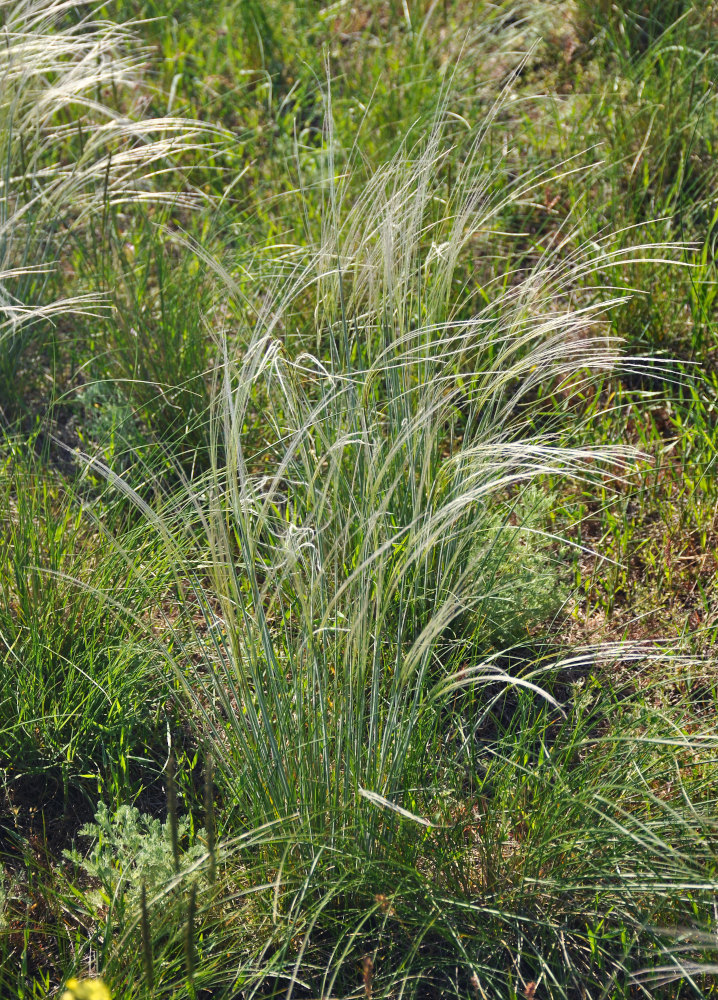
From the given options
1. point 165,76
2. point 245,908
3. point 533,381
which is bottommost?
point 245,908

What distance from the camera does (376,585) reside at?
1.41 metres

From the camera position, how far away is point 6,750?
165 centimetres

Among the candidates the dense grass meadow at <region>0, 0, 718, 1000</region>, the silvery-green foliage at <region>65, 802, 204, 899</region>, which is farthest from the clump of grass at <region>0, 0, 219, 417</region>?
the silvery-green foliage at <region>65, 802, 204, 899</region>

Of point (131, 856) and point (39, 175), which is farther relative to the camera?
point (39, 175)

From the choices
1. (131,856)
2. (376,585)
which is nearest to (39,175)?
(376,585)

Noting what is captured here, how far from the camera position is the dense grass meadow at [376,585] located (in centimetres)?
138

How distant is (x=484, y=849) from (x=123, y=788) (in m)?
0.69

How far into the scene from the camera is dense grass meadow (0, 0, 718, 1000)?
4.54 ft

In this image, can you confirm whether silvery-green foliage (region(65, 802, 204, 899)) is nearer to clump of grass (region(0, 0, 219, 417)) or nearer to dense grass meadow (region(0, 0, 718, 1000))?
dense grass meadow (region(0, 0, 718, 1000))

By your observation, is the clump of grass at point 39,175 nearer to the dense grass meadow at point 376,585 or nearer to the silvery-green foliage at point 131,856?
the dense grass meadow at point 376,585

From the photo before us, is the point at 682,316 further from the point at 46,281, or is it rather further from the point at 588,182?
the point at 46,281

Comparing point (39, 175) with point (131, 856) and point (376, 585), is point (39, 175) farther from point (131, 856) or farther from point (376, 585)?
point (131, 856)

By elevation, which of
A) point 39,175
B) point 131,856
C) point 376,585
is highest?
point 39,175

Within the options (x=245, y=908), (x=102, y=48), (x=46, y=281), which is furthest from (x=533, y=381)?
(x=102, y=48)
